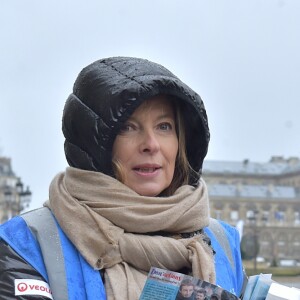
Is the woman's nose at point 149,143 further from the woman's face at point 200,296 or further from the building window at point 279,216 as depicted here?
→ the building window at point 279,216

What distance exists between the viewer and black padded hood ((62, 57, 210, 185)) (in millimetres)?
1715

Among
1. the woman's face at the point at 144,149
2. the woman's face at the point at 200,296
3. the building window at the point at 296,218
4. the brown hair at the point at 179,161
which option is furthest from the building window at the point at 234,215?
the woman's face at the point at 200,296

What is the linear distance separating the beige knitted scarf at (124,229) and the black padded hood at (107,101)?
0.16ft

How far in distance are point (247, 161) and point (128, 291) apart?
84213mm

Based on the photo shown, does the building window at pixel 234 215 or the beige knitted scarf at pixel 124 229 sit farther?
the building window at pixel 234 215

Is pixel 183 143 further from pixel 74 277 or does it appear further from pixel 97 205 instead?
pixel 74 277

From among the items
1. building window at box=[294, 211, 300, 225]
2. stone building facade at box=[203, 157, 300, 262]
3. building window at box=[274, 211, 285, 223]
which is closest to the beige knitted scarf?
stone building facade at box=[203, 157, 300, 262]

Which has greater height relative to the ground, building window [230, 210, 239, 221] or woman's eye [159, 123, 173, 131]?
woman's eye [159, 123, 173, 131]

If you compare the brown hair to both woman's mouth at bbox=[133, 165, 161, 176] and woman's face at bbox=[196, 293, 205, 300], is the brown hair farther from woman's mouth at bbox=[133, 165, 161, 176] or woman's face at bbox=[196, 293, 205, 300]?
woman's face at bbox=[196, 293, 205, 300]

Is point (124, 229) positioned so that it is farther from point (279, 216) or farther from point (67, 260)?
point (279, 216)

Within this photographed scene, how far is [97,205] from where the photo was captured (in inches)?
67.7

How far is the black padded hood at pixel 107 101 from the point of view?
1.71 m

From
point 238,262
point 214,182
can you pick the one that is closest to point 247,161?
point 214,182

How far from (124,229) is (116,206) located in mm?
52
